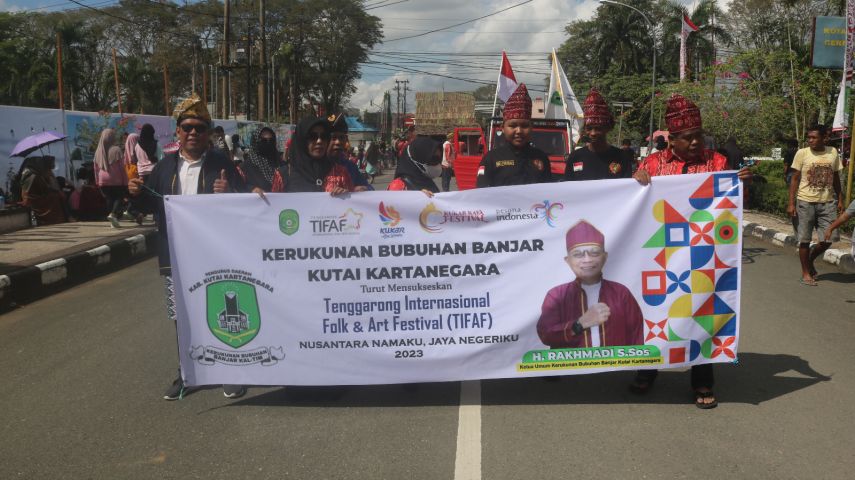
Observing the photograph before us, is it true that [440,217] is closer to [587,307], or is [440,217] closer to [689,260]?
[587,307]

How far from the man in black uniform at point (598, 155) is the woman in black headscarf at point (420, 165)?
3.39 feet

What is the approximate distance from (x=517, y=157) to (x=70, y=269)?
6.44 m

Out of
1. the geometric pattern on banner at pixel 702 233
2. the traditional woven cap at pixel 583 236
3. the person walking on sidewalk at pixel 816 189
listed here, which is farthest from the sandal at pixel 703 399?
the person walking on sidewalk at pixel 816 189

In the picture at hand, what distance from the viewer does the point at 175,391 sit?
4.73 meters

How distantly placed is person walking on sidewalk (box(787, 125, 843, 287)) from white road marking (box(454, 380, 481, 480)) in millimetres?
5406

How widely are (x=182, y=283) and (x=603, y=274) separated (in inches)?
98.3

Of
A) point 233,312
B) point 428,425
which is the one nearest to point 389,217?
point 233,312

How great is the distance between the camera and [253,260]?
446cm

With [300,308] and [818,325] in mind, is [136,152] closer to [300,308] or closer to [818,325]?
[300,308]

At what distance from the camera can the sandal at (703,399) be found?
14.4ft

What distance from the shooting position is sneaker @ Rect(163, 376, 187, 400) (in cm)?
470

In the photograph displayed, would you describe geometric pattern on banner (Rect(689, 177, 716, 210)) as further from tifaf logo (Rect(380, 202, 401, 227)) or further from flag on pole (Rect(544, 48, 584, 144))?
flag on pole (Rect(544, 48, 584, 144))

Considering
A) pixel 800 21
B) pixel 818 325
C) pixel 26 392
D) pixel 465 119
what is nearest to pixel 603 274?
pixel 818 325

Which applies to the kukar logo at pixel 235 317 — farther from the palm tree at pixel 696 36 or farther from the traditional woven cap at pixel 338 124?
the palm tree at pixel 696 36
